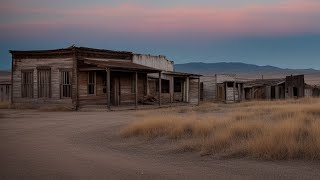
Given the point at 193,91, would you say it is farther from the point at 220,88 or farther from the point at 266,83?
the point at 266,83

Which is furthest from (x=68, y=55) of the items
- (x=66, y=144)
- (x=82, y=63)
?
(x=66, y=144)

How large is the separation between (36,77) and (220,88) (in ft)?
61.6

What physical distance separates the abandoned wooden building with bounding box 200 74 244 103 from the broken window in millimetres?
17069

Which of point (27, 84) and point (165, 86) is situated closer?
point (27, 84)

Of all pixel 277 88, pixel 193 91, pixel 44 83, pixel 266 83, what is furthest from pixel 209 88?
pixel 44 83

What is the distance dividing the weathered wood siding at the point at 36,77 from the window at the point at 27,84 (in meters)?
0.26

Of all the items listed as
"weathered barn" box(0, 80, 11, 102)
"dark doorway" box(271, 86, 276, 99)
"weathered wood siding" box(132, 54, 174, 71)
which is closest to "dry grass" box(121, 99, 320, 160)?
"weathered wood siding" box(132, 54, 174, 71)

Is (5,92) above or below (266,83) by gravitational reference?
below

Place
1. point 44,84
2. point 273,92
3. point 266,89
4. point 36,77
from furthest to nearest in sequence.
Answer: point 273,92 < point 266,89 < point 36,77 < point 44,84

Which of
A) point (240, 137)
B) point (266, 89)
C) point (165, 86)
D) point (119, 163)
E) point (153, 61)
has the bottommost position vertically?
point (119, 163)

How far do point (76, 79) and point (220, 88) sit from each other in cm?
1818

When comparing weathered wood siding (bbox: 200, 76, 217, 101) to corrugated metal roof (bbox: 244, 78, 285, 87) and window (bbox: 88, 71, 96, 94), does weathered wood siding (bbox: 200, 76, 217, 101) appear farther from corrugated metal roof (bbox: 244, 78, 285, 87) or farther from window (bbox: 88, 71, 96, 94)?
window (bbox: 88, 71, 96, 94)

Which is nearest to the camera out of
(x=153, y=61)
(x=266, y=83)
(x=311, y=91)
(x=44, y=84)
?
(x=44, y=84)

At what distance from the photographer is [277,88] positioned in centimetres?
4281
